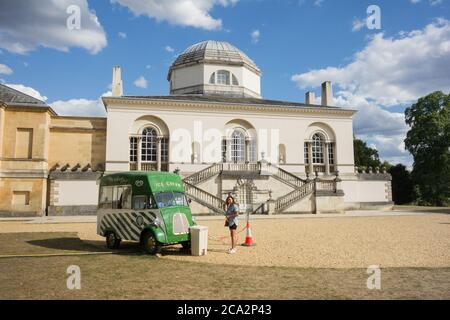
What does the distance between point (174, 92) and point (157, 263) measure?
30260 mm

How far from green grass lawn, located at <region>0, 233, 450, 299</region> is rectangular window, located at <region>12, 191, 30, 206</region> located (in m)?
18.5

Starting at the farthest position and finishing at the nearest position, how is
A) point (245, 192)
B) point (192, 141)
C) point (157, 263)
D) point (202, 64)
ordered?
point (202, 64), point (192, 141), point (245, 192), point (157, 263)

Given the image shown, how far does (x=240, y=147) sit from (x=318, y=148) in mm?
7796

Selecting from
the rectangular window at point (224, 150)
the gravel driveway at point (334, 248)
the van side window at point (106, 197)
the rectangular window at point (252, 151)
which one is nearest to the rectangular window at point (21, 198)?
the gravel driveway at point (334, 248)

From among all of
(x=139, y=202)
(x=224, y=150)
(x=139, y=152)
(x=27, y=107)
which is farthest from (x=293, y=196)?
(x=27, y=107)

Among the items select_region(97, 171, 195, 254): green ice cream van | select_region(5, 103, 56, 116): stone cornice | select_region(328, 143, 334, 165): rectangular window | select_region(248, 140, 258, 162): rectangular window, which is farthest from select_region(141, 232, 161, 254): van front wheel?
select_region(328, 143, 334, 165): rectangular window

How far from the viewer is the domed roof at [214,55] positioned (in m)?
36.3

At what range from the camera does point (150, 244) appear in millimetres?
10000

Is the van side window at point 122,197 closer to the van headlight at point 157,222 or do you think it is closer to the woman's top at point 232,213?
the van headlight at point 157,222

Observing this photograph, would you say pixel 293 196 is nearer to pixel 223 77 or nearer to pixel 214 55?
pixel 223 77

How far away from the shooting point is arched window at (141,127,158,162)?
29.2m

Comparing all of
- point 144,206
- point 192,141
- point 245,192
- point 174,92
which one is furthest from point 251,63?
point 144,206
